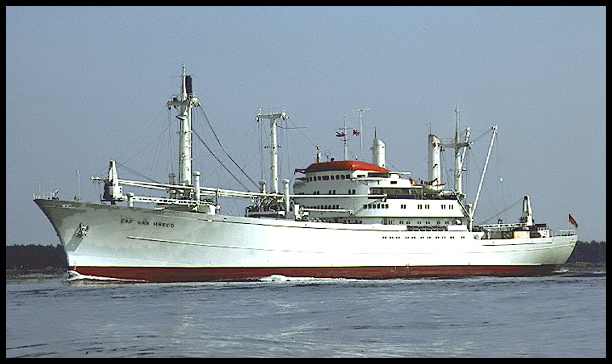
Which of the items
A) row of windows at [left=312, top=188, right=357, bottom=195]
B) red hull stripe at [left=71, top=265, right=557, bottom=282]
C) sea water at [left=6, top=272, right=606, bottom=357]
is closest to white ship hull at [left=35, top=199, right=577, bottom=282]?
red hull stripe at [left=71, top=265, right=557, bottom=282]

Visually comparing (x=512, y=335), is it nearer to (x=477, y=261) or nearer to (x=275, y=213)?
(x=275, y=213)

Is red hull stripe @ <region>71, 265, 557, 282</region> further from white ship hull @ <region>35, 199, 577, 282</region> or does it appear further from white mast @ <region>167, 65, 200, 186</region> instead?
white mast @ <region>167, 65, 200, 186</region>

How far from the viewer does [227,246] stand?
56.2 m

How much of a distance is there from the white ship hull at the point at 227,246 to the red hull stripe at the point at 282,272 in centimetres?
6

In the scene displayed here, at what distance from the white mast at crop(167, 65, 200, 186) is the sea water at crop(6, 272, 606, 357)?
30.3 feet

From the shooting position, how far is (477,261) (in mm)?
68812

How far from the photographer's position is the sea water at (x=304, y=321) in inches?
1030

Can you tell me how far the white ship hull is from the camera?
53.7m

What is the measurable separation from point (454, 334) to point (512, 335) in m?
1.79

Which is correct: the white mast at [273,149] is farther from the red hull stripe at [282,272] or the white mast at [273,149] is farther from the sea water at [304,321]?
the sea water at [304,321]

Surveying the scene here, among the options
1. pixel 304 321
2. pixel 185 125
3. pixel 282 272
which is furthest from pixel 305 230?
pixel 304 321

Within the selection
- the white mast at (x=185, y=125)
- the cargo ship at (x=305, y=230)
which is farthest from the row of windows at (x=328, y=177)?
the white mast at (x=185, y=125)

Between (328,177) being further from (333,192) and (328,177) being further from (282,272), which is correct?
(282,272)

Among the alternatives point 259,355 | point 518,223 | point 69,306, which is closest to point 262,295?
point 69,306
